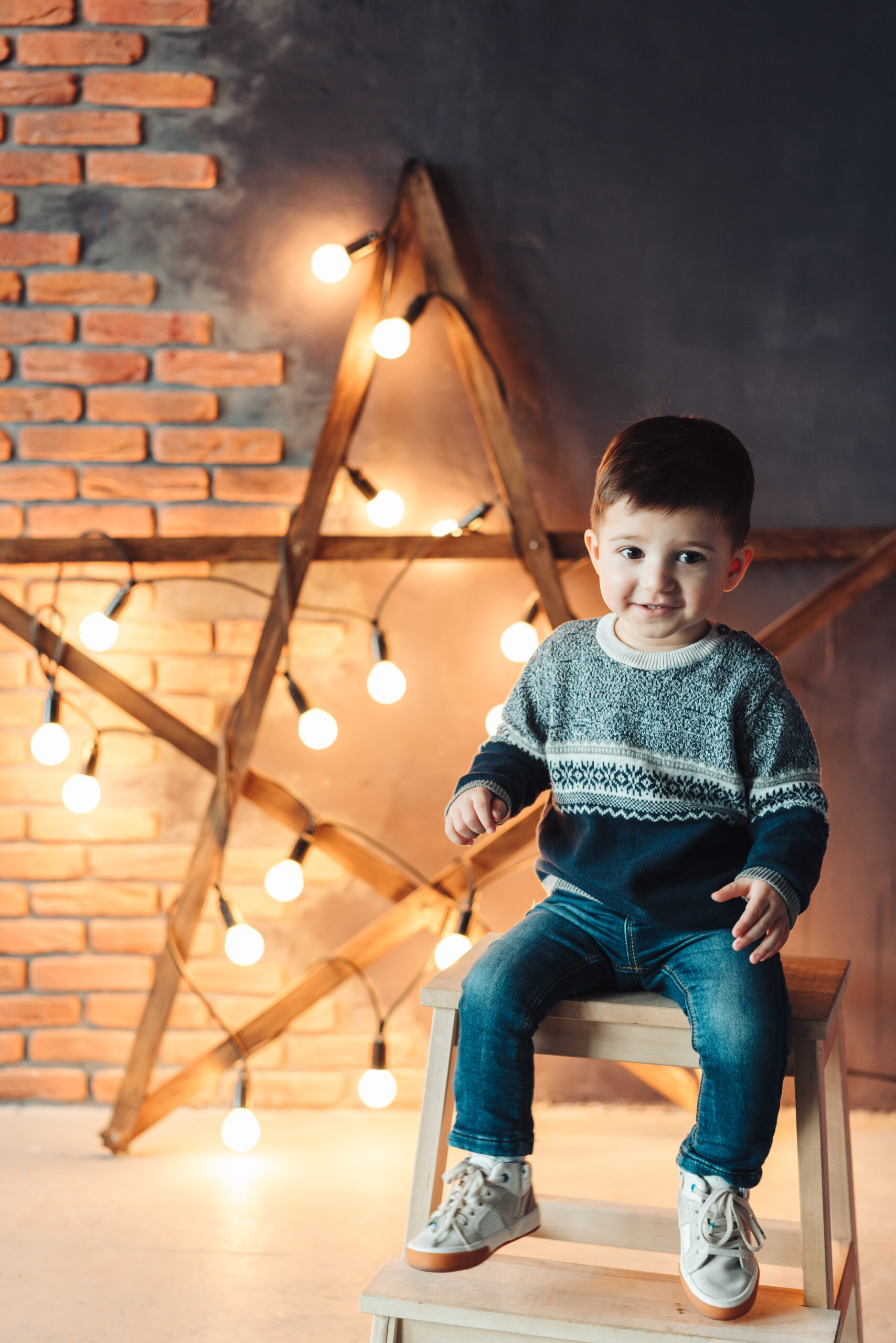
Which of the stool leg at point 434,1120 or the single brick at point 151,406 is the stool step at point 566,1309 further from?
the single brick at point 151,406

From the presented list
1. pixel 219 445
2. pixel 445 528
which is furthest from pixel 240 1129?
pixel 219 445

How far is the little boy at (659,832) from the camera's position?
1.02 m

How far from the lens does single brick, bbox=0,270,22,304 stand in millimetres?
1916

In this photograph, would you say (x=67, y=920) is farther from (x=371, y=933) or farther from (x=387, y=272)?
(x=387, y=272)

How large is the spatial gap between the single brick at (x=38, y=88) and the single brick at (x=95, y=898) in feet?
4.31

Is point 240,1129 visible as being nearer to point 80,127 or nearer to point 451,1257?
point 451,1257

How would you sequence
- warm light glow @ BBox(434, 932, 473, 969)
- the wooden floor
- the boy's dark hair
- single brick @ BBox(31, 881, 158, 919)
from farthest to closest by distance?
1. single brick @ BBox(31, 881, 158, 919)
2. warm light glow @ BBox(434, 932, 473, 969)
3. the wooden floor
4. the boy's dark hair

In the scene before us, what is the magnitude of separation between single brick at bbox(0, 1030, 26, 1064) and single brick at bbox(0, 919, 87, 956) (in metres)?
0.14

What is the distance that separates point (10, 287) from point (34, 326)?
8cm

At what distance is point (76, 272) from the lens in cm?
191

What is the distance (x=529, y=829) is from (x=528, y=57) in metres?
1.25

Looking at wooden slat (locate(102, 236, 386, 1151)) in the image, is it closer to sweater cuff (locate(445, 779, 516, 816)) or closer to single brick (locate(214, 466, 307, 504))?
single brick (locate(214, 466, 307, 504))

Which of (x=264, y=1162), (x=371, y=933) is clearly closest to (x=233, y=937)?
(x=371, y=933)

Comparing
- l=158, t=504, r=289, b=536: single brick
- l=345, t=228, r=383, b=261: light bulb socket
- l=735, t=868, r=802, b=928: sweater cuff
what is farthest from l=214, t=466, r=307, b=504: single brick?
l=735, t=868, r=802, b=928: sweater cuff
